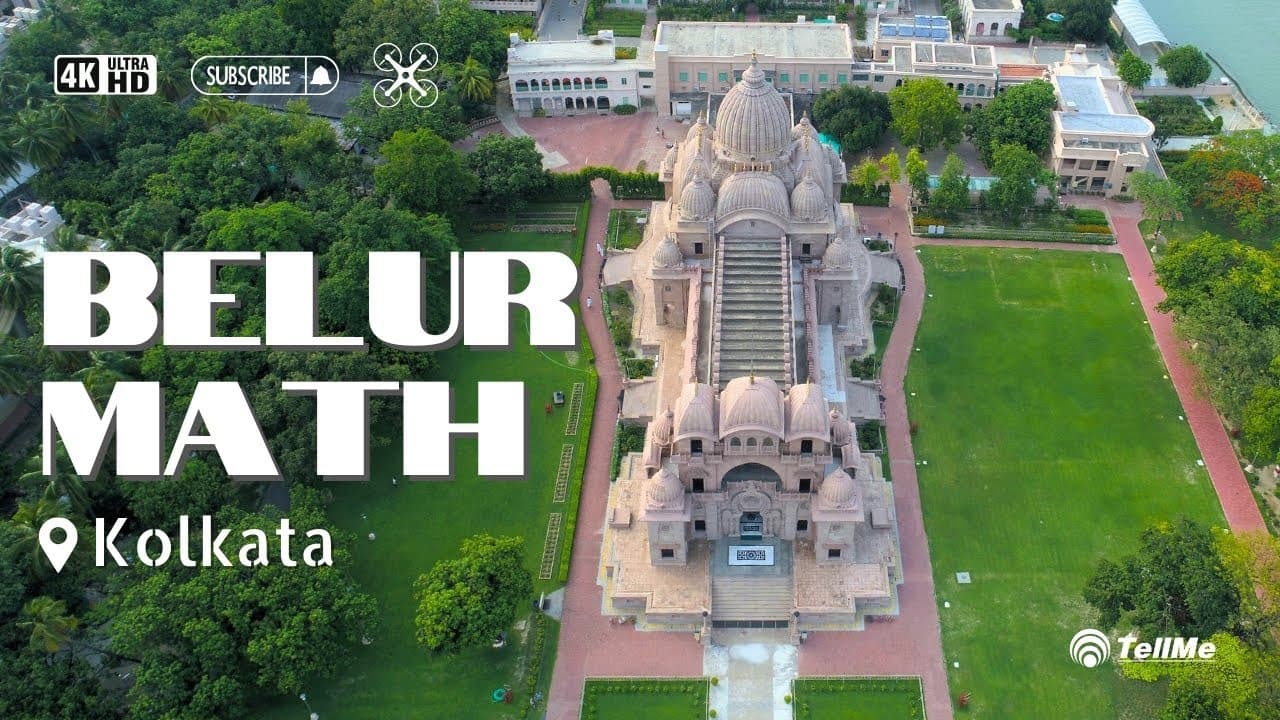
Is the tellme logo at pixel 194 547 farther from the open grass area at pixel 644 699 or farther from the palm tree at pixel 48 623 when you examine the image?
the open grass area at pixel 644 699

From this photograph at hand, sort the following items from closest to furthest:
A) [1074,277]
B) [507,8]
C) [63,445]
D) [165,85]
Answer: [63,445], [1074,277], [165,85], [507,8]

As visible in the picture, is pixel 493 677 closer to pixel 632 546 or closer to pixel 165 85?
pixel 632 546

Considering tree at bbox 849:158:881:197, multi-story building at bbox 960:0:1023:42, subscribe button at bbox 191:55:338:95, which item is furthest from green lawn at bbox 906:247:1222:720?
subscribe button at bbox 191:55:338:95

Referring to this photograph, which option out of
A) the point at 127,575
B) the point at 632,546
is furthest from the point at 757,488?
the point at 127,575

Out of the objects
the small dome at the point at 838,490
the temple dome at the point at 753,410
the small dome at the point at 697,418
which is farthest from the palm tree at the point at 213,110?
the small dome at the point at 838,490

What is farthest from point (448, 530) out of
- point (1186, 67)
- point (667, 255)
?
point (1186, 67)

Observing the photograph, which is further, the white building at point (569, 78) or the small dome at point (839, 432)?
the white building at point (569, 78)

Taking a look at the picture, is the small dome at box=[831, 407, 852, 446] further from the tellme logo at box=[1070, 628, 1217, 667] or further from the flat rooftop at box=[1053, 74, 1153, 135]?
the flat rooftop at box=[1053, 74, 1153, 135]
